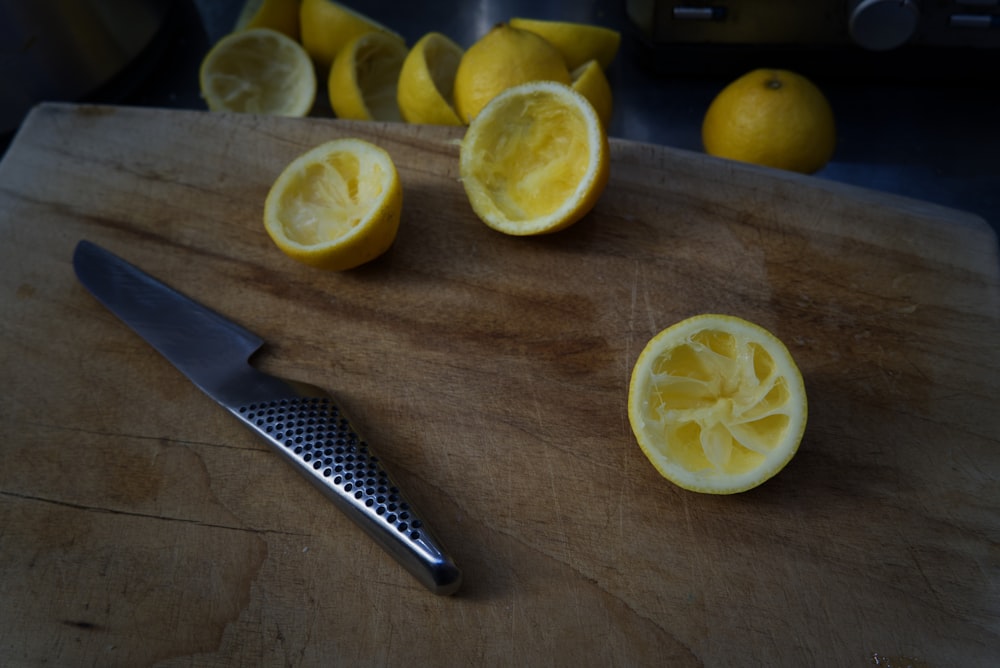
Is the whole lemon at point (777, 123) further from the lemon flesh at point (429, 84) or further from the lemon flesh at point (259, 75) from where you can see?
the lemon flesh at point (259, 75)

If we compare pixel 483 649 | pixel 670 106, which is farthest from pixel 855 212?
pixel 483 649

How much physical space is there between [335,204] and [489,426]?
1.94 feet

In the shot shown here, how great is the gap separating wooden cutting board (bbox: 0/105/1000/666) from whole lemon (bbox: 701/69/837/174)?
0.52 feet

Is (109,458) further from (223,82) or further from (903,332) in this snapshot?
(903,332)

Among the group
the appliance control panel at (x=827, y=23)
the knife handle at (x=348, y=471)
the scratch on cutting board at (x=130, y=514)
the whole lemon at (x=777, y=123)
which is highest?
the appliance control panel at (x=827, y=23)

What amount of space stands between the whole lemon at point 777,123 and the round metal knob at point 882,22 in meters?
0.21

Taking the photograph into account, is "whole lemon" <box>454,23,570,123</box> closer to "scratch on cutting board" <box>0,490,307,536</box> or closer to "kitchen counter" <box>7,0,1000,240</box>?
"kitchen counter" <box>7,0,1000,240</box>

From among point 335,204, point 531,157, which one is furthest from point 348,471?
point 531,157

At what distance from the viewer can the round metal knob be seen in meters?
1.88

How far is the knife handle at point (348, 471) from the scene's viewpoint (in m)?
1.27

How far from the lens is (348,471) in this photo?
4.46 feet

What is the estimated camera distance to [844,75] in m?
2.30

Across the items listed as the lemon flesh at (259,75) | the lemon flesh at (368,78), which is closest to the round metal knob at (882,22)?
the lemon flesh at (368,78)

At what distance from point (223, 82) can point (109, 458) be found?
46.1 inches
